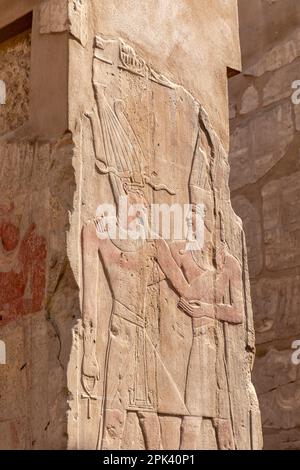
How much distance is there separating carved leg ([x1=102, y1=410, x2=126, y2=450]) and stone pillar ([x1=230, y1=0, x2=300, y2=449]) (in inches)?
87.8

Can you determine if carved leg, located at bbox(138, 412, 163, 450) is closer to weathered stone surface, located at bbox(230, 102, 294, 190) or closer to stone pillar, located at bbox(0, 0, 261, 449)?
stone pillar, located at bbox(0, 0, 261, 449)

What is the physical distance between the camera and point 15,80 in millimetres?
4281

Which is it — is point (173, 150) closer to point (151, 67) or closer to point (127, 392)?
point (151, 67)

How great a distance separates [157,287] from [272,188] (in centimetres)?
234

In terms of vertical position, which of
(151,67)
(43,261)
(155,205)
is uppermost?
(151,67)

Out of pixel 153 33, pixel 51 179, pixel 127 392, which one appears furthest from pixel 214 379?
pixel 153 33

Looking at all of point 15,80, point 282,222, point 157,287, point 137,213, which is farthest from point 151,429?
point 282,222

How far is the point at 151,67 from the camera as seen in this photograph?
14.3 ft

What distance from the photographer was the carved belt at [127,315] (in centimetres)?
392

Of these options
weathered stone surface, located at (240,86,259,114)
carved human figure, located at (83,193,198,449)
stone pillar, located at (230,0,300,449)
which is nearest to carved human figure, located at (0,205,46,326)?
carved human figure, located at (83,193,198,449)

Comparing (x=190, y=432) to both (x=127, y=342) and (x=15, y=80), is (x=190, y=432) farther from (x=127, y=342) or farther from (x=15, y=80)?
(x=15, y=80)

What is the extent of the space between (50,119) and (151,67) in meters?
0.59

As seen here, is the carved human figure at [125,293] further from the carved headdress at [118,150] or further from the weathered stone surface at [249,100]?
the weathered stone surface at [249,100]

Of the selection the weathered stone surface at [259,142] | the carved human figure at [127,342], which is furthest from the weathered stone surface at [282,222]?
the carved human figure at [127,342]
